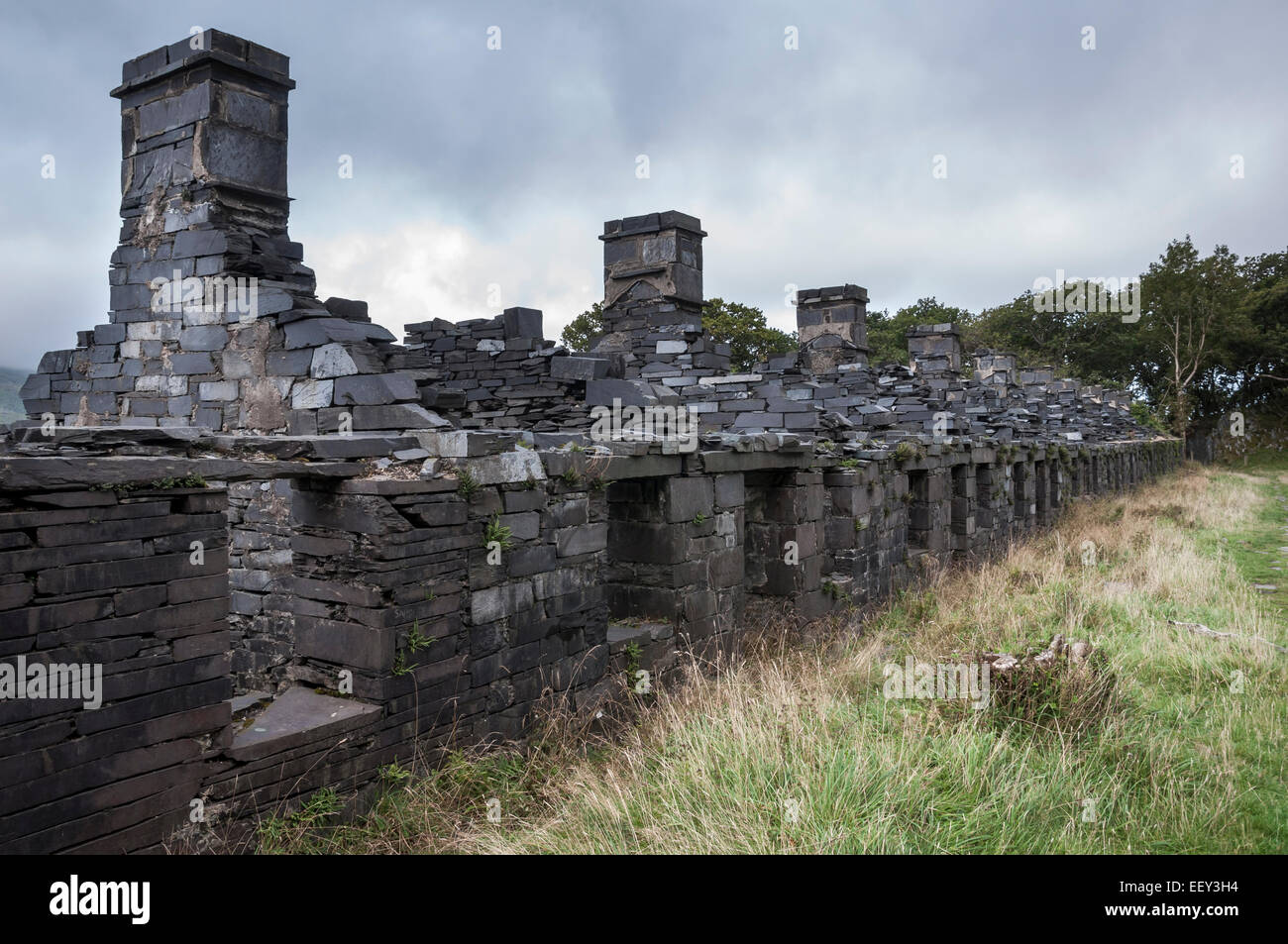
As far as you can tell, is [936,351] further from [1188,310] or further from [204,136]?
[1188,310]

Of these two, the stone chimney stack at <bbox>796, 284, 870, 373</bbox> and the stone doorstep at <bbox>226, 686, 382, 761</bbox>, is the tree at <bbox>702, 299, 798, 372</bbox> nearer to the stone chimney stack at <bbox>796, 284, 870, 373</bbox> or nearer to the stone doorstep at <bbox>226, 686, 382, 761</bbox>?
the stone chimney stack at <bbox>796, 284, 870, 373</bbox>

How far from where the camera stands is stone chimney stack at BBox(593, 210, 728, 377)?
1282 cm

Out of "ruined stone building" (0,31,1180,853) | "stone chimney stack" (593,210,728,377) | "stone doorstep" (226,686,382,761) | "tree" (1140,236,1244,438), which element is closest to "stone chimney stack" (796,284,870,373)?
"ruined stone building" (0,31,1180,853)

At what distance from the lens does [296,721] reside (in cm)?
451

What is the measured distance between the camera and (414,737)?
16.1 ft

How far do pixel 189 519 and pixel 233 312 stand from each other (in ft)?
15.8

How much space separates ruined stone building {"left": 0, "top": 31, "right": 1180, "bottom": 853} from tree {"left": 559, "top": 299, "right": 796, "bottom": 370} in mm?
18257

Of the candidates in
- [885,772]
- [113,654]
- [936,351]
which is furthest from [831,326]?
[113,654]

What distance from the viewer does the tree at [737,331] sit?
107 ft

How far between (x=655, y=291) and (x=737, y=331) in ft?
65.5

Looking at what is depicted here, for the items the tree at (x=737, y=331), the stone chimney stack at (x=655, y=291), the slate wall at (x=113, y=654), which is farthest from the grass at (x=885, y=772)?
the tree at (x=737, y=331)

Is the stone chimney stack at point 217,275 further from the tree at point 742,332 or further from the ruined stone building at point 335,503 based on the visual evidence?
the tree at point 742,332

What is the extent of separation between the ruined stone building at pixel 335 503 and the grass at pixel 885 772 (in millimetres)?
461

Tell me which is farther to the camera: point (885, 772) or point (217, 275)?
point (217, 275)
